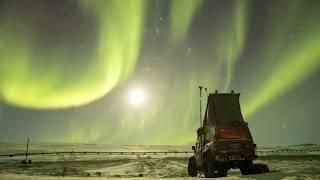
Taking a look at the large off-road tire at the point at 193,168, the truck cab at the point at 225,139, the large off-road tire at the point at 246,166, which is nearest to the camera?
the truck cab at the point at 225,139

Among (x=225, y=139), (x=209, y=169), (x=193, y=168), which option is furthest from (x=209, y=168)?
(x=193, y=168)

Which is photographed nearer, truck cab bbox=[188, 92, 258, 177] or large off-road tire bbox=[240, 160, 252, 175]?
truck cab bbox=[188, 92, 258, 177]

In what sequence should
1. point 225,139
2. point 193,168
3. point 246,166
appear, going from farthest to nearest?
point 193,168 < point 246,166 < point 225,139

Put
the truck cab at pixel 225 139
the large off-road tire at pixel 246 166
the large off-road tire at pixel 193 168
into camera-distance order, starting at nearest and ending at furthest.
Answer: the truck cab at pixel 225 139, the large off-road tire at pixel 246 166, the large off-road tire at pixel 193 168

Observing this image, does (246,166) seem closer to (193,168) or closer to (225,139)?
(225,139)

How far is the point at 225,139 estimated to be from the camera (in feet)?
60.3

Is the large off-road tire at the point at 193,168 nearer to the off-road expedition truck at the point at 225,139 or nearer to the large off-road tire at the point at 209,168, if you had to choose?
the off-road expedition truck at the point at 225,139

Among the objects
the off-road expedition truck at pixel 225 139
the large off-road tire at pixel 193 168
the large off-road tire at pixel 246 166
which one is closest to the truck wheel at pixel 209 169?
the off-road expedition truck at pixel 225 139

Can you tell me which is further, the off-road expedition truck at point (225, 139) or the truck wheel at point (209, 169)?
the truck wheel at point (209, 169)

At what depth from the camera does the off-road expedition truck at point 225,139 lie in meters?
18.2

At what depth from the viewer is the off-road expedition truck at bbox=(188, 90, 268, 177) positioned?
59.6ft

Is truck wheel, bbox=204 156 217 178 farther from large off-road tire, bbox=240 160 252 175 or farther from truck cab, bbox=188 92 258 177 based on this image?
large off-road tire, bbox=240 160 252 175

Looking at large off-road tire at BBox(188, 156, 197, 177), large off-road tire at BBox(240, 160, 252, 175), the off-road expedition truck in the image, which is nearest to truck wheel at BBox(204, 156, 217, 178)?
the off-road expedition truck

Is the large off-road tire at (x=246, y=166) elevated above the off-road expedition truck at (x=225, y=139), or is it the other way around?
the off-road expedition truck at (x=225, y=139)
